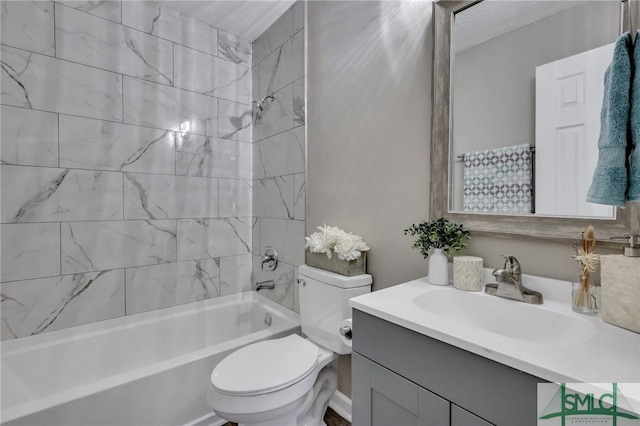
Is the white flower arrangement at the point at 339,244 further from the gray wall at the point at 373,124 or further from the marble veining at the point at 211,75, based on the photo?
the marble veining at the point at 211,75

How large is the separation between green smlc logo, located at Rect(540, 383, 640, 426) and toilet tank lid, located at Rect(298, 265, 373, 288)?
91cm

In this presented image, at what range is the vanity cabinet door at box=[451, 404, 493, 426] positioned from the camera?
672 millimetres

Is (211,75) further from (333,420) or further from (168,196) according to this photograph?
(333,420)

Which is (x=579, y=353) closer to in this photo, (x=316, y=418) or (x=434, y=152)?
(x=434, y=152)

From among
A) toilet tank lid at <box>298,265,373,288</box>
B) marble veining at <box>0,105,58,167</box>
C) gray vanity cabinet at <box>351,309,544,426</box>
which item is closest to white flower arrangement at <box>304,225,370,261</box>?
toilet tank lid at <box>298,265,373,288</box>

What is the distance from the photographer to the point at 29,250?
1.71 m

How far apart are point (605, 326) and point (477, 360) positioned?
0.36 m

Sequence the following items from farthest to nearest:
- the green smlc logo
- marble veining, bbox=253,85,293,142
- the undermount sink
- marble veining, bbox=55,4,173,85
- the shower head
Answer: the shower head, marble veining, bbox=253,85,293,142, marble veining, bbox=55,4,173,85, the undermount sink, the green smlc logo

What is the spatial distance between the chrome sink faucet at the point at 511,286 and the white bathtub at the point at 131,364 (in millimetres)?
1225

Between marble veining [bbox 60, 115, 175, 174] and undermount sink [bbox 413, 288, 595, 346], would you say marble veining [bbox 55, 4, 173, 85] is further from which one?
undermount sink [bbox 413, 288, 595, 346]

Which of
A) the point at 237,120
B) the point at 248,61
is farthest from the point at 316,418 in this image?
→ the point at 248,61

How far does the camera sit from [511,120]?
3.53 ft

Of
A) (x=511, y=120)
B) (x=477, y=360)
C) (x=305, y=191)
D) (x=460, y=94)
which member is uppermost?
(x=460, y=94)

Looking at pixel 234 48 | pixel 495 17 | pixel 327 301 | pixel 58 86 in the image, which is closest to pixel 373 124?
pixel 495 17
